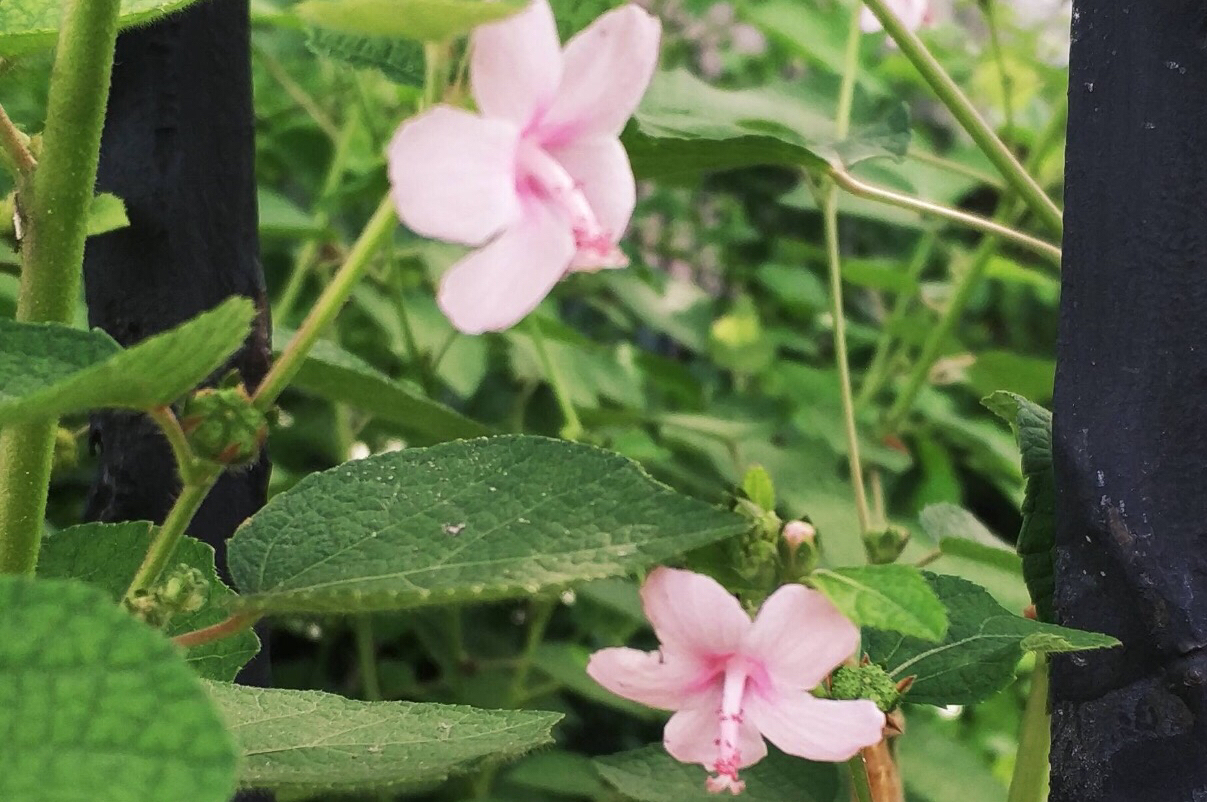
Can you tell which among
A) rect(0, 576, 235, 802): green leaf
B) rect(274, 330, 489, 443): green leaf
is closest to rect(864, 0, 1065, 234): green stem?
rect(274, 330, 489, 443): green leaf

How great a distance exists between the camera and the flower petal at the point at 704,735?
329 millimetres

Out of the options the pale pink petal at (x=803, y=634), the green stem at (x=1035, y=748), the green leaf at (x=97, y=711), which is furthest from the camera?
the green stem at (x=1035, y=748)

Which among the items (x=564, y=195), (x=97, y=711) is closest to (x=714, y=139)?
(x=564, y=195)

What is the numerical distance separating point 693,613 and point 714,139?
0.19 metres

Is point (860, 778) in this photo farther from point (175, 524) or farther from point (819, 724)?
point (175, 524)

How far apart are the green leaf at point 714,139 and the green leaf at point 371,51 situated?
0.32 feet

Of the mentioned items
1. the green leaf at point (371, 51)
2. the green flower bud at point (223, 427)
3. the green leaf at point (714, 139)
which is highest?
the green leaf at point (371, 51)

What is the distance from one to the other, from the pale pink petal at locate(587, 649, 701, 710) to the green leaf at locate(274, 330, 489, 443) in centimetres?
19

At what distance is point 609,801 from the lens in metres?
0.70

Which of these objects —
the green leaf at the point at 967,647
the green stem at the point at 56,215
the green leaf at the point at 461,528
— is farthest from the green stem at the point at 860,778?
the green stem at the point at 56,215

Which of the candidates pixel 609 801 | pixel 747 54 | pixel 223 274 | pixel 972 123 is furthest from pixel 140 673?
pixel 747 54

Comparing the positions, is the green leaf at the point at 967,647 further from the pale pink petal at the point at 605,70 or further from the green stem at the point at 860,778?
the pale pink petal at the point at 605,70

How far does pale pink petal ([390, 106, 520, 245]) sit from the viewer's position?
22 cm

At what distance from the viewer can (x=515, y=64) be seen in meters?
0.24
